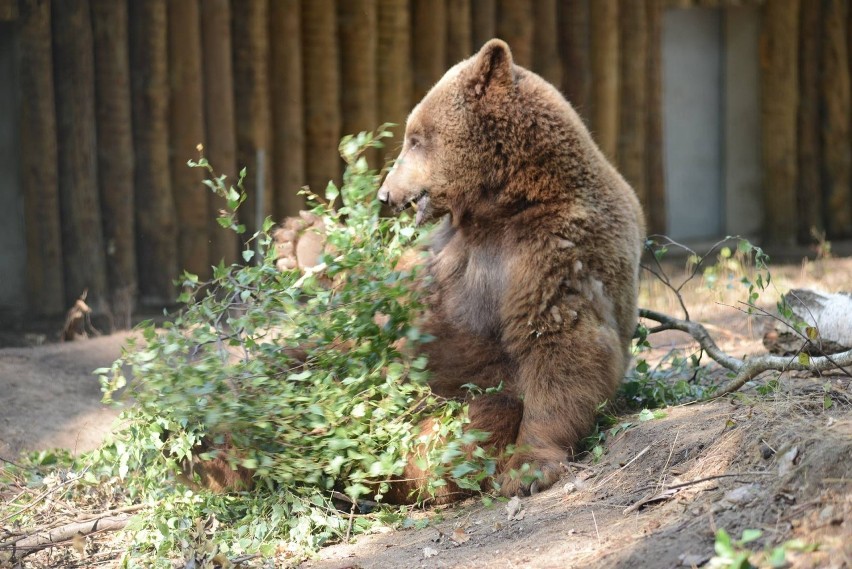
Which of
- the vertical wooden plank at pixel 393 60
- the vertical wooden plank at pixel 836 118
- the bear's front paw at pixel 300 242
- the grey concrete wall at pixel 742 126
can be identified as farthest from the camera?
the grey concrete wall at pixel 742 126

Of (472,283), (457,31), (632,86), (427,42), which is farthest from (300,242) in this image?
(632,86)

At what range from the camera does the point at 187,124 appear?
8.93m

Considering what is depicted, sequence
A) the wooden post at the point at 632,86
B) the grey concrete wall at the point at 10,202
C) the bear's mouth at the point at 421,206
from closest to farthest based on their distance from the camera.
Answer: the bear's mouth at the point at 421,206
the grey concrete wall at the point at 10,202
the wooden post at the point at 632,86

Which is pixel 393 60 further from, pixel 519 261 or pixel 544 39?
pixel 519 261

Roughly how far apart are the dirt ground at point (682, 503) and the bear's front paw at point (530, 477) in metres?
0.05

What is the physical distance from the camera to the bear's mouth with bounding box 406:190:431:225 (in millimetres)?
4652

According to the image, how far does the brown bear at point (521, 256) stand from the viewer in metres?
4.29

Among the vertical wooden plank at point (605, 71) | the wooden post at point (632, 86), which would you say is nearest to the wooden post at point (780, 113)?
the wooden post at point (632, 86)

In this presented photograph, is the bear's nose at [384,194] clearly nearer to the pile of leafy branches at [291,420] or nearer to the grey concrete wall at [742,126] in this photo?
the pile of leafy branches at [291,420]

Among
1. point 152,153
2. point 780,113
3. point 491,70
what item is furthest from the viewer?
point 780,113

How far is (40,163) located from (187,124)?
125 cm

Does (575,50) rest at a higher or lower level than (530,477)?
higher

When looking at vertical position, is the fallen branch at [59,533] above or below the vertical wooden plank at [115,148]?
below

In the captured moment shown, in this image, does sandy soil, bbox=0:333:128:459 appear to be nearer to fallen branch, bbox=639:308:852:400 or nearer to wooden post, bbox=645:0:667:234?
fallen branch, bbox=639:308:852:400
